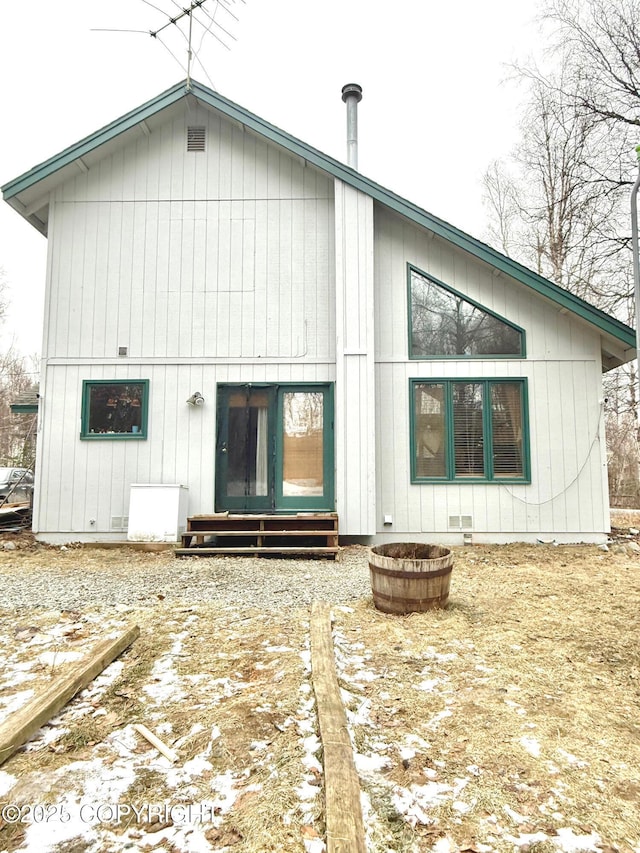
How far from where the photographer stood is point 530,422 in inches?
277

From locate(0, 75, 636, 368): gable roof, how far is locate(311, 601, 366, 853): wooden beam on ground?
588 cm

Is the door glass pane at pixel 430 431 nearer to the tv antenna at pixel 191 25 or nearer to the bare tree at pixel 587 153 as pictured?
the bare tree at pixel 587 153

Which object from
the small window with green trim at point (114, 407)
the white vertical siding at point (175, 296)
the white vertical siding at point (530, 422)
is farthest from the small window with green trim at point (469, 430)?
the small window with green trim at point (114, 407)

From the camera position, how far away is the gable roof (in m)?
6.74

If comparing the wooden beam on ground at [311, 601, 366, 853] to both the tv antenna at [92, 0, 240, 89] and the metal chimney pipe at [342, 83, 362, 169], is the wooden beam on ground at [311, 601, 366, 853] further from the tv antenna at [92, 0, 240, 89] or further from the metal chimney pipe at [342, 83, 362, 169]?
the metal chimney pipe at [342, 83, 362, 169]

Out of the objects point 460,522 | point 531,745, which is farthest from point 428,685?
point 460,522

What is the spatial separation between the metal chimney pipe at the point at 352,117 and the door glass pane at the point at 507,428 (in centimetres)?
529

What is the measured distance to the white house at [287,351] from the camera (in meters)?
6.98

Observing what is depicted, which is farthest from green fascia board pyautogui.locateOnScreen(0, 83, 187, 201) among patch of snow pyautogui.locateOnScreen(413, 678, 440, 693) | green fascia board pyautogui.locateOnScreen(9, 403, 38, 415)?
patch of snow pyautogui.locateOnScreen(413, 678, 440, 693)

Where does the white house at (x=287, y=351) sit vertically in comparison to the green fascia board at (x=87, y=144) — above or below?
below

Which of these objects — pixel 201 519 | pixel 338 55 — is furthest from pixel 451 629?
pixel 338 55

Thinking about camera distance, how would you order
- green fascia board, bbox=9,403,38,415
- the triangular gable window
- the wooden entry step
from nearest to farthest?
1. the wooden entry step
2. the triangular gable window
3. green fascia board, bbox=9,403,38,415

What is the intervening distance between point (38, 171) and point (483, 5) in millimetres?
11370

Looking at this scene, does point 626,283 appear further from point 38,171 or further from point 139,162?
point 38,171
